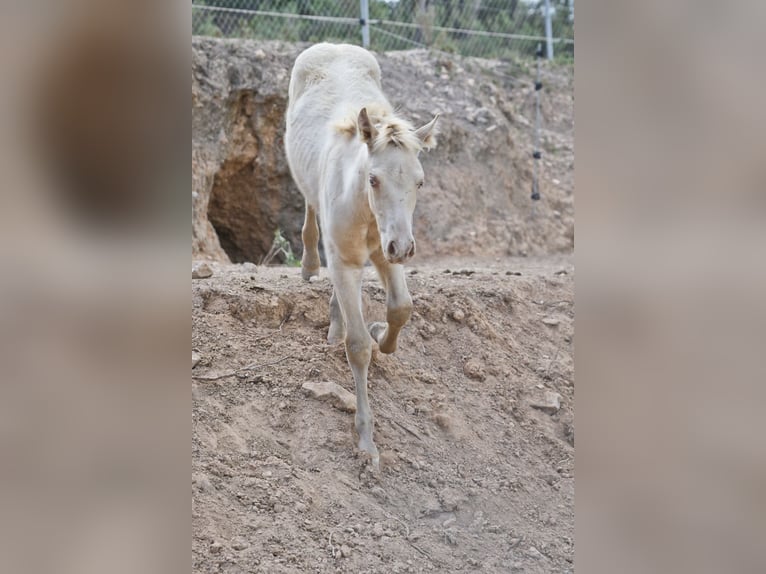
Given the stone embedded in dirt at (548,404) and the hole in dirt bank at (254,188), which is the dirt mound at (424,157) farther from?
the stone embedded in dirt at (548,404)

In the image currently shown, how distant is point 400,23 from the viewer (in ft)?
36.5

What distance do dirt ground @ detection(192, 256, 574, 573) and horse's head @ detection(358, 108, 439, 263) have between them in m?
1.41

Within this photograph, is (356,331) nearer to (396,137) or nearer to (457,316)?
(396,137)

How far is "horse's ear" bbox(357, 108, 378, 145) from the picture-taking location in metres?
3.82

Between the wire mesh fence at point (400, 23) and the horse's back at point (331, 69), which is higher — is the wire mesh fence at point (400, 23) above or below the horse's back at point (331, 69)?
above

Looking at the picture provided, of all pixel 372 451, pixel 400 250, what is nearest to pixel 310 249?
pixel 372 451

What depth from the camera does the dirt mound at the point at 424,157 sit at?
29.3 ft

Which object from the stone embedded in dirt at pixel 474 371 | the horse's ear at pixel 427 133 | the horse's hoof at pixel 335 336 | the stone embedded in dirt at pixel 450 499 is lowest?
the stone embedded in dirt at pixel 450 499

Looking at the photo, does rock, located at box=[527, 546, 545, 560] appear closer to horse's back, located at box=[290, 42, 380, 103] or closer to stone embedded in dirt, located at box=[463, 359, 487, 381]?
stone embedded in dirt, located at box=[463, 359, 487, 381]

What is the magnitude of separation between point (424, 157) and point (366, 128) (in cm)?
584

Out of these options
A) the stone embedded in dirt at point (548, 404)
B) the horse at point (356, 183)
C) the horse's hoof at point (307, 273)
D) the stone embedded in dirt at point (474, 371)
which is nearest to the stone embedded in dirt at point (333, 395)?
the horse at point (356, 183)
